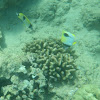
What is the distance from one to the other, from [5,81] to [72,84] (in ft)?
6.95

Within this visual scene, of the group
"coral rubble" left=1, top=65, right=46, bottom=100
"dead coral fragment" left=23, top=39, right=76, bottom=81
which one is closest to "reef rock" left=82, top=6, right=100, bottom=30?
"dead coral fragment" left=23, top=39, right=76, bottom=81

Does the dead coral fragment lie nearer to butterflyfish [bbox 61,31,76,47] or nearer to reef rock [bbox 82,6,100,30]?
butterflyfish [bbox 61,31,76,47]

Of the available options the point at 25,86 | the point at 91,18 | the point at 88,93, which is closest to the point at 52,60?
the point at 25,86

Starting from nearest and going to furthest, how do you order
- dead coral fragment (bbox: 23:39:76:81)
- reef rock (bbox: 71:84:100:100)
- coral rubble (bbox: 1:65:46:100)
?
coral rubble (bbox: 1:65:46:100)
reef rock (bbox: 71:84:100:100)
dead coral fragment (bbox: 23:39:76:81)

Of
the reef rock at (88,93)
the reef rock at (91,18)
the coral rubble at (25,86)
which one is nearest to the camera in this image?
the coral rubble at (25,86)

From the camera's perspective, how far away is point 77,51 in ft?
17.1

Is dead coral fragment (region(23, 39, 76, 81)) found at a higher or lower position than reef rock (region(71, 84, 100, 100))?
higher

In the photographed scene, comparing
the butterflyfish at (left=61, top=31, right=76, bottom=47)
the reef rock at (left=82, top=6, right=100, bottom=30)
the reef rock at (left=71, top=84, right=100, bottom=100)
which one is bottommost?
the reef rock at (left=71, top=84, right=100, bottom=100)

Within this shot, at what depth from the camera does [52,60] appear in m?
4.09

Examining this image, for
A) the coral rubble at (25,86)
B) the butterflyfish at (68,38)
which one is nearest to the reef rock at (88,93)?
the coral rubble at (25,86)

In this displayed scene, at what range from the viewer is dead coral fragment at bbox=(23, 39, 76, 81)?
3881 mm

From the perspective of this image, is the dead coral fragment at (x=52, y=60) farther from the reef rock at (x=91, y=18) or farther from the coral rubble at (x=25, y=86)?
the reef rock at (x=91, y=18)

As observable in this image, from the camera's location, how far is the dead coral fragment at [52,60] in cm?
388

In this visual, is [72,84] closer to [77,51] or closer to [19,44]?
[77,51]
